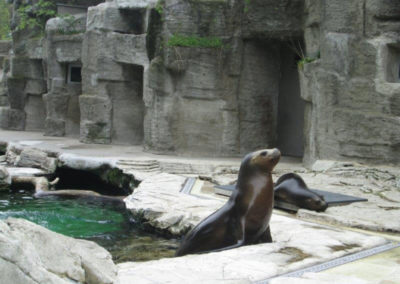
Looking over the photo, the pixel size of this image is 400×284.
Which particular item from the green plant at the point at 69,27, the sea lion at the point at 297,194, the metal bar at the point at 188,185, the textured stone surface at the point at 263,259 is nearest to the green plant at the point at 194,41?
→ the metal bar at the point at 188,185

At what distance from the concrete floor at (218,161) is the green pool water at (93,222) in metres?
1.74

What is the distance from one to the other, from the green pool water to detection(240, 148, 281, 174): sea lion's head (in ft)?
5.01

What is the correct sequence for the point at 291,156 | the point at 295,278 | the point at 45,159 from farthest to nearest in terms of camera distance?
the point at 291,156, the point at 45,159, the point at 295,278

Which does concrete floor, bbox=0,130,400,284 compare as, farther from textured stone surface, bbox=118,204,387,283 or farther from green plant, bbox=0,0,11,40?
green plant, bbox=0,0,11,40

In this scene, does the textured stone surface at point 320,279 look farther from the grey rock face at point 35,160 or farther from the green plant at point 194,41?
the green plant at point 194,41

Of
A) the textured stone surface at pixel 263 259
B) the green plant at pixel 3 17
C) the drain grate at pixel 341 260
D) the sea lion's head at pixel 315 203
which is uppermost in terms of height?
the green plant at pixel 3 17

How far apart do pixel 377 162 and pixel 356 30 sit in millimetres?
2469

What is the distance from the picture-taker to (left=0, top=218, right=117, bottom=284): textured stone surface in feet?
9.26

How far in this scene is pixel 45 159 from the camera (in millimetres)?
12867

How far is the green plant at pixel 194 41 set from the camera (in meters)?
13.4

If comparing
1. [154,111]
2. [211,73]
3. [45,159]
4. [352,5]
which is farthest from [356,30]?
[45,159]

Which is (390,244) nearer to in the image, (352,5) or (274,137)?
(352,5)

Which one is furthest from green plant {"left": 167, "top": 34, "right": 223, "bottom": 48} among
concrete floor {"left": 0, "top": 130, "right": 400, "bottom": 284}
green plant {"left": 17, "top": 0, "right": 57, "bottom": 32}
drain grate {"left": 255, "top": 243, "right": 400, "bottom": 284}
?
drain grate {"left": 255, "top": 243, "right": 400, "bottom": 284}

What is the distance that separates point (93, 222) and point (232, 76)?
6.28 meters
